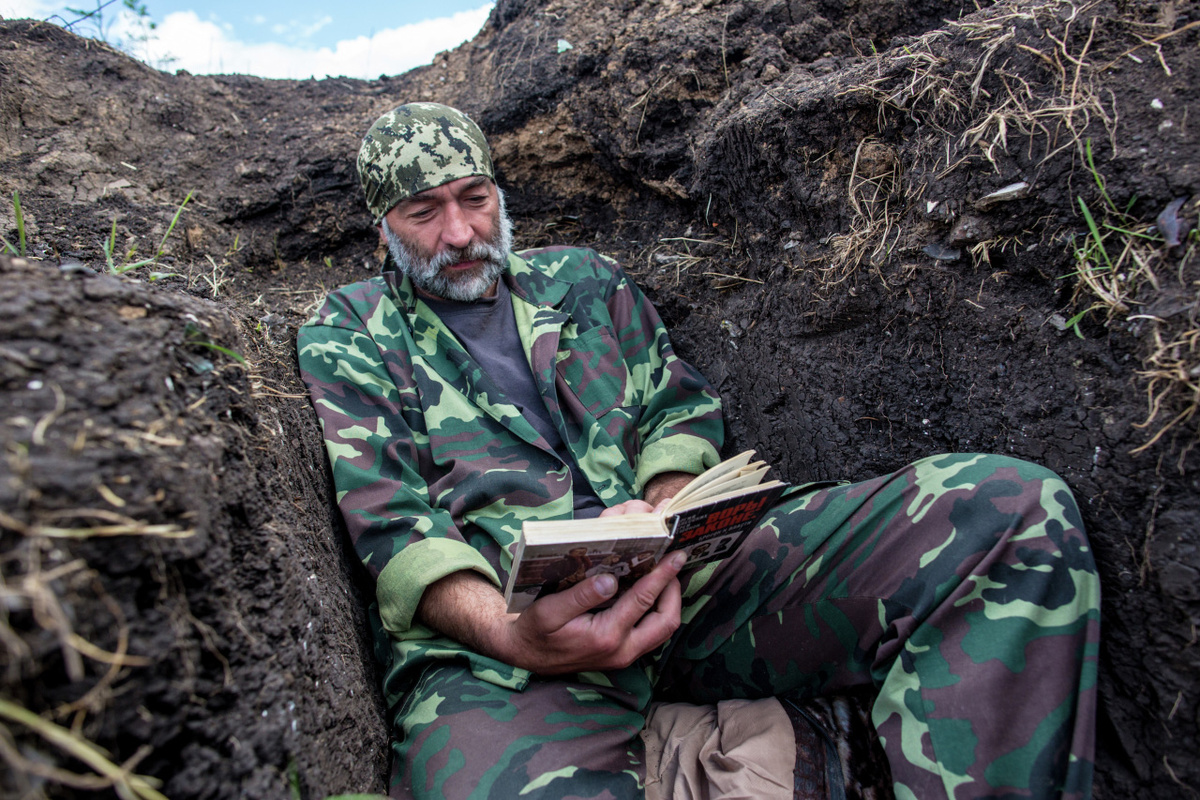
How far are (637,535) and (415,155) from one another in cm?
169

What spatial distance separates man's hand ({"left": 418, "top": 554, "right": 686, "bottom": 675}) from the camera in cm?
140

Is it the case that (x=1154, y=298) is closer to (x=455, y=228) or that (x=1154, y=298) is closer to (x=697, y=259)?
(x=697, y=259)

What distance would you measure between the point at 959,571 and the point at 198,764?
55.8 inches

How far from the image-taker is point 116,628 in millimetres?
862

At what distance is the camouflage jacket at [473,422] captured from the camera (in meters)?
1.78

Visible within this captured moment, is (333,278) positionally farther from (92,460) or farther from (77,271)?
(92,460)

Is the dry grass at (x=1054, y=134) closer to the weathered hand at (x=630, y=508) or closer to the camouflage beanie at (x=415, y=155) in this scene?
the weathered hand at (x=630, y=508)

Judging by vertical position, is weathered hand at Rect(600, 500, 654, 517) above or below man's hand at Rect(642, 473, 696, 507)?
above

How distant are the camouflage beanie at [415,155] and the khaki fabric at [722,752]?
1.90 metres

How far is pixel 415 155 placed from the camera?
2.25 meters

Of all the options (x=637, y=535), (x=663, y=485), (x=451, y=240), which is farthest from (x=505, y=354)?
(x=637, y=535)

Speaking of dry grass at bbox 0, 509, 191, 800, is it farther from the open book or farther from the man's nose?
the man's nose

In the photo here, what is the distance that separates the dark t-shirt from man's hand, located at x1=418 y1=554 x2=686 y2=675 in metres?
0.51

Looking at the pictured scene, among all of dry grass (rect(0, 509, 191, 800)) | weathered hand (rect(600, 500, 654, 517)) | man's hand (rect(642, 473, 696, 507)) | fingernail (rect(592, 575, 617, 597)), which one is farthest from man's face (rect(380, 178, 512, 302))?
dry grass (rect(0, 509, 191, 800))
